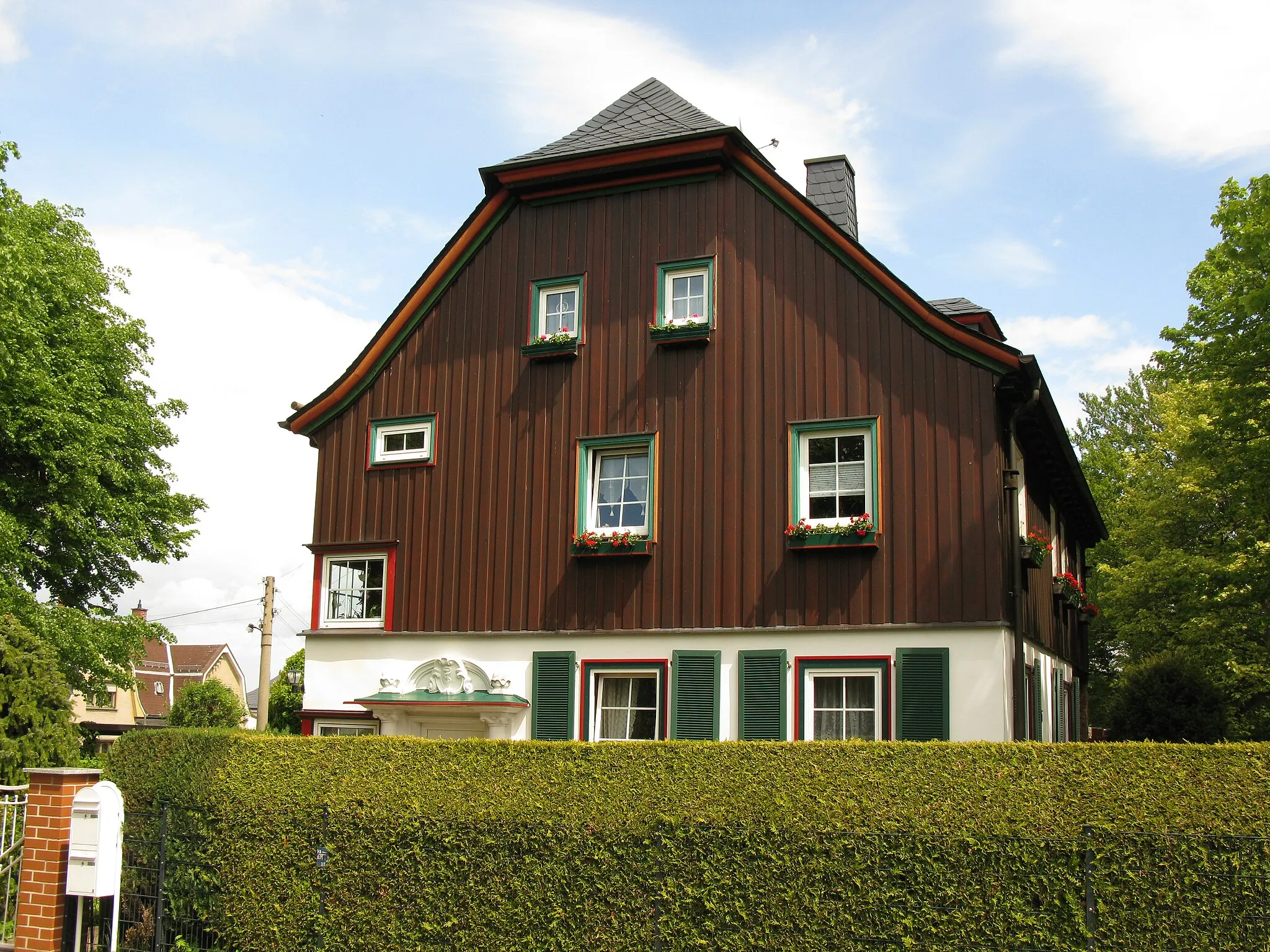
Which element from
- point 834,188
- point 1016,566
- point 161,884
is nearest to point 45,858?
point 161,884

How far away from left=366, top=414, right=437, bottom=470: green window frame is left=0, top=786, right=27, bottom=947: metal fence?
6921mm

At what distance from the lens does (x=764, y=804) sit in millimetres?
9836

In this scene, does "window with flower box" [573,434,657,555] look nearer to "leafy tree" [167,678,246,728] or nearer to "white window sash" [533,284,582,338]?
"white window sash" [533,284,582,338]

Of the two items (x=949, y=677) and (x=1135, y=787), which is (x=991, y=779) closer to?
(x=1135, y=787)

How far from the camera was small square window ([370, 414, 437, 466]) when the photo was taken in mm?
17641

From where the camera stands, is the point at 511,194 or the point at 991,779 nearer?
the point at 991,779

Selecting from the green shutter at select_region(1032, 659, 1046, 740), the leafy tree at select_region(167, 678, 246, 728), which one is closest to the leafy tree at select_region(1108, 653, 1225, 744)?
the green shutter at select_region(1032, 659, 1046, 740)

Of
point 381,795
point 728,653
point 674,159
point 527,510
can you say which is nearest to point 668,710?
point 728,653

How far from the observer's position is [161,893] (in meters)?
11.5

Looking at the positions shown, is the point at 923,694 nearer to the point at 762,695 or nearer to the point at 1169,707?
the point at 762,695

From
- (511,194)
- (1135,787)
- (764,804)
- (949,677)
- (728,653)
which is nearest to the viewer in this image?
(1135,787)

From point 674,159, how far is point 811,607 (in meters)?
6.53

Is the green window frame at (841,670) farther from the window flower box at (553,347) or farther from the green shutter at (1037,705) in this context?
the window flower box at (553,347)

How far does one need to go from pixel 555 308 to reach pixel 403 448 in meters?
3.09
